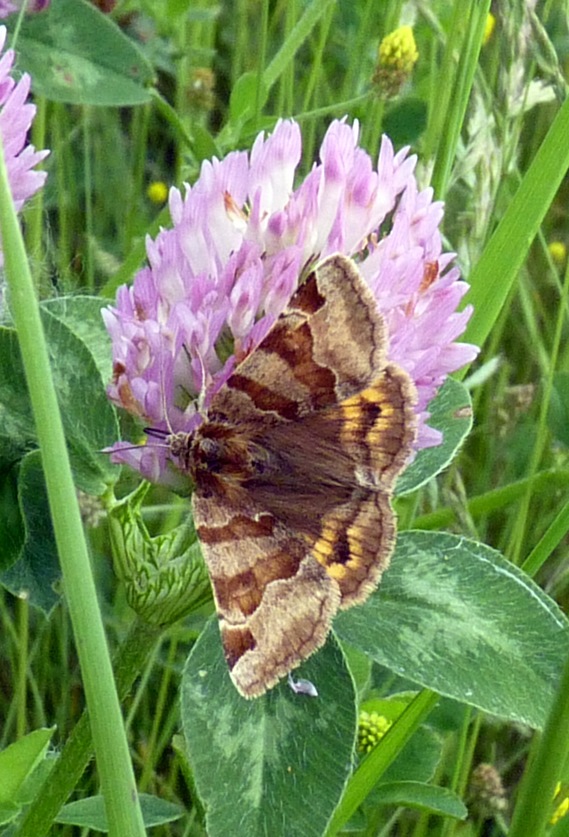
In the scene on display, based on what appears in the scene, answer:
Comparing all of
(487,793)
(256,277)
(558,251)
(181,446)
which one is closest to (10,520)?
(181,446)

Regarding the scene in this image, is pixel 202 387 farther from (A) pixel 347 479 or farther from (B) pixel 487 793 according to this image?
(B) pixel 487 793

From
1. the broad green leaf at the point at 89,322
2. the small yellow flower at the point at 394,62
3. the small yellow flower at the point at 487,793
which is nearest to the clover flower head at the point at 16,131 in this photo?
the broad green leaf at the point at 89,322

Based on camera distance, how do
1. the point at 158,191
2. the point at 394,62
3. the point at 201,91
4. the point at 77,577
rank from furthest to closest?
1. the point at 158,191
2. the point at 201,91
3. the point at 394,62
4. the point at 77,577

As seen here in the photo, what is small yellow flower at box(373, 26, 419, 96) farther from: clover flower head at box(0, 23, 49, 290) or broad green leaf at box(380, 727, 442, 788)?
broad green leaf at box(380, 727, 442, 788)

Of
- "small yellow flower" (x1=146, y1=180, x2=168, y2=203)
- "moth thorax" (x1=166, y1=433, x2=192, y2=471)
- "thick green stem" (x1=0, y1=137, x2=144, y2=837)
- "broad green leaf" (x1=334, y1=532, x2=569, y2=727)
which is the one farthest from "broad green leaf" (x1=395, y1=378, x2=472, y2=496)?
"small yellow flower" (x1=146, y1=180, x2=168, y2=203)

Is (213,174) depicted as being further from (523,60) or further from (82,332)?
(523,60)

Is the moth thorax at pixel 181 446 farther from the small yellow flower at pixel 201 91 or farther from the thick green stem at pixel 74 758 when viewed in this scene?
the small yellow flower at pixel 201 91
